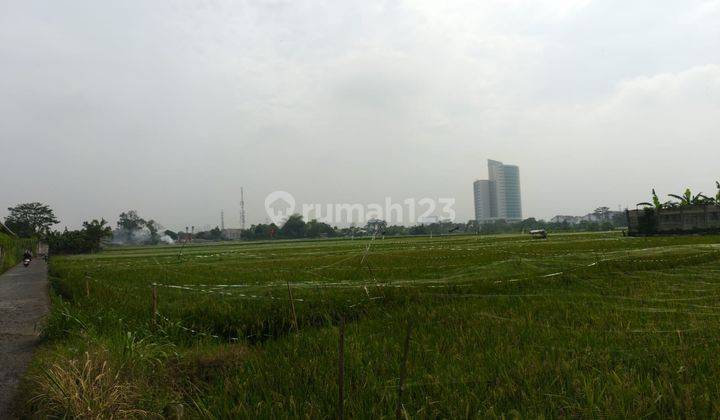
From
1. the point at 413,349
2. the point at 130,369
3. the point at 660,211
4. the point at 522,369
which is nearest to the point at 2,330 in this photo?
the point at 130,369

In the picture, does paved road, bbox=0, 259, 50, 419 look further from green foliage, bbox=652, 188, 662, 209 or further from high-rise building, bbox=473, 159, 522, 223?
high-rise building, bbox=473, 159, 522, 223

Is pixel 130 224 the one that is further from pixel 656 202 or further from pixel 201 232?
pixel 656 202

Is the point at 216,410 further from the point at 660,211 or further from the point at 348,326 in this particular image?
the point at 660,211

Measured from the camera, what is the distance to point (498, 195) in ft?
569

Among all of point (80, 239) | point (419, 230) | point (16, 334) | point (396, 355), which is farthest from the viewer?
point (419, 230)

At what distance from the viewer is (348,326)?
495cm

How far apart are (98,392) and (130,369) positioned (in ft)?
1.86

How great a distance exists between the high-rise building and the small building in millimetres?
132184

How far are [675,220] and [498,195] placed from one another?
146 metres

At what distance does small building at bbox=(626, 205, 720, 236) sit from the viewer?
95.5ft

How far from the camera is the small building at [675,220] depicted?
29.1m

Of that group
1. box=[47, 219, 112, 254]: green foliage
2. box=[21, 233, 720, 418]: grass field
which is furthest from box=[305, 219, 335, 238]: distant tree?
box=[21, 233, 720, 418]: grass field

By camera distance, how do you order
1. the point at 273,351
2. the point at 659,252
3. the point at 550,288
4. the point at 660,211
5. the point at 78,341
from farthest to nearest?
the point at 660,211 < the point at 659,252 < the point at 550,288 < the point at 78,341 < the point at 273,351

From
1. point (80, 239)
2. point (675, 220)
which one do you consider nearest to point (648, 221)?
point (675, 220)
